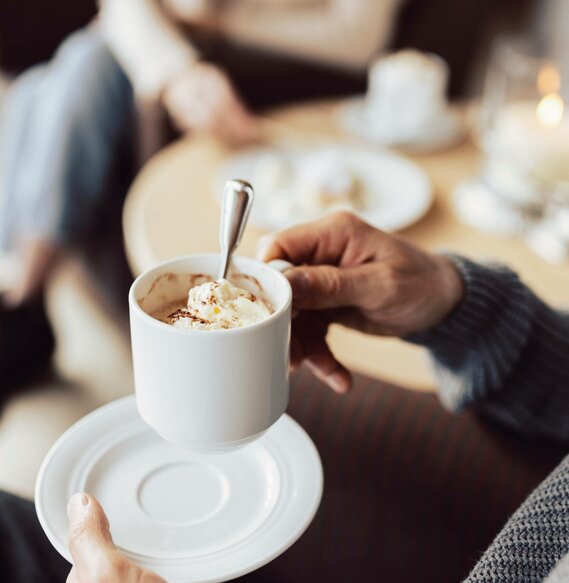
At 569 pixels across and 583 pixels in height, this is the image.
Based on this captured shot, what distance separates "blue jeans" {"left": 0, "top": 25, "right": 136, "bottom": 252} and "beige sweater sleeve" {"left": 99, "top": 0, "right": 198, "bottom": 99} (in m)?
0.06

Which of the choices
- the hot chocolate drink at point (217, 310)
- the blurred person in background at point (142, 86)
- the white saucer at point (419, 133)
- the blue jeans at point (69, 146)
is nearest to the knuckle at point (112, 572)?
the hot chocolate drink at point (217, 310)

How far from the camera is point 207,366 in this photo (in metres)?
0.47

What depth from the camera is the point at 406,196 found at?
1115 mm

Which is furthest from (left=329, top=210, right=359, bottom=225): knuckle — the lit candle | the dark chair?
the lit candle

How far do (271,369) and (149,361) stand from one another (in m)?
0.08

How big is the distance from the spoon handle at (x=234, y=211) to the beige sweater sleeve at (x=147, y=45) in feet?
3.00

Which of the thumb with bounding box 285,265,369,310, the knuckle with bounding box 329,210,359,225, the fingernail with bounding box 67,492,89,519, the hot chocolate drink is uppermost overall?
the hot chocolate drink

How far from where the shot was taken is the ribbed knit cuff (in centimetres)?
72

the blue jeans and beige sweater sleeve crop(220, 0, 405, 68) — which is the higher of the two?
beige sweater sleeve crop(220, 0, 405, 68)

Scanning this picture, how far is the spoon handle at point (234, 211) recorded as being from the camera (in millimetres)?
554

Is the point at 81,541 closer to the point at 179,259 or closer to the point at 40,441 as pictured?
the point at 179,259

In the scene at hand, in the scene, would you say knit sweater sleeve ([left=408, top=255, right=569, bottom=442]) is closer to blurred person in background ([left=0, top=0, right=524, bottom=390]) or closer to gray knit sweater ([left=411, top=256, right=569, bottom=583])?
gray knit sweater ([left=411, top=256, right=569, bottom=583])

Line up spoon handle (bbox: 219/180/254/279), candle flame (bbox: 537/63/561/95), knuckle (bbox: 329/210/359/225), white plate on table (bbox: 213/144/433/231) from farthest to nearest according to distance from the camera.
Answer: candle flame (bbox: 537/63/561/95) < white plate on table (bbox: 213/144/433/231) < knuckle (bbox: 329/210/359/225) < spoon handle (bbox: 219/180/254/279)

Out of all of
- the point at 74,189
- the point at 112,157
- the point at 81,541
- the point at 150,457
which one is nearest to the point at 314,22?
the point at 112,157
